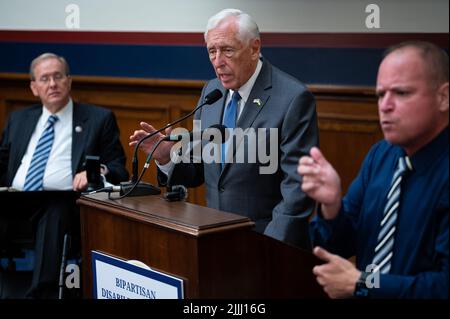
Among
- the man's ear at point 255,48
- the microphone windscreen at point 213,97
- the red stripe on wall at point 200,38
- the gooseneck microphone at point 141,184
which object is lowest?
the gooseneck microphone at point 141,184

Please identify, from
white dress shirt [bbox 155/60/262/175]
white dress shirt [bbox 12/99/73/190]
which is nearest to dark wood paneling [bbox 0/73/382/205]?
white dress shirt [bbox 12/99/73/190]

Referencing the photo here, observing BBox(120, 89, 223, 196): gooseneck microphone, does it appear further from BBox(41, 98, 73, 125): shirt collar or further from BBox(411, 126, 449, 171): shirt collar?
BBox(41, 98, 73, 125): shirt collar

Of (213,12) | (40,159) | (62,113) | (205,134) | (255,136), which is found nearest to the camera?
(205,134)

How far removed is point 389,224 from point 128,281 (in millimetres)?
774

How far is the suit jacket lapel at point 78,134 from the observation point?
385 cm

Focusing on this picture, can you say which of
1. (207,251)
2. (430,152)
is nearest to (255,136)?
(207,251)

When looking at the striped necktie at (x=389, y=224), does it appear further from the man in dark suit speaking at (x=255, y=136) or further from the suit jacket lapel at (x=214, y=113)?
the suit jacket lapel at (x=214, y=113)

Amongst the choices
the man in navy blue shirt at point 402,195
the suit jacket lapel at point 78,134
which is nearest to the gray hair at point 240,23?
the man in navy blue shirt at point 402,195

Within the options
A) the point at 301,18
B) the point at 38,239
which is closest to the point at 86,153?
the point at 38,239

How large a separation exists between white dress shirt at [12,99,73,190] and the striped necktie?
2463 millimetres

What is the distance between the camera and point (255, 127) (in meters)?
2.50

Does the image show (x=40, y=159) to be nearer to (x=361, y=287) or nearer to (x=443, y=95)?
(x=361, y=287)

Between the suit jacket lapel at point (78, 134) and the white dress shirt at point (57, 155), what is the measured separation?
0.04 metres

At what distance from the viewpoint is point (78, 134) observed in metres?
3.92
